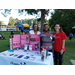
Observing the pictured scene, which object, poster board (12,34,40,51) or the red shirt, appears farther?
poster board (12,34,40,51)

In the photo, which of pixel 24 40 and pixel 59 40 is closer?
pixel 59 40

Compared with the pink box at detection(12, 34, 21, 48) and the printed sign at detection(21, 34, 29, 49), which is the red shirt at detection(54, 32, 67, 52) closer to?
the printed sign at detection(21, 34, 29, 49)

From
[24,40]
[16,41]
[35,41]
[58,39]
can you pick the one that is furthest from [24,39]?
[58,39]

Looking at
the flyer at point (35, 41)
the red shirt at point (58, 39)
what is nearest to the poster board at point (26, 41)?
the flyer at point (35, 41)

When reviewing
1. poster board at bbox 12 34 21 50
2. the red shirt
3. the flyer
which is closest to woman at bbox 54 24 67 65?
the red shirt

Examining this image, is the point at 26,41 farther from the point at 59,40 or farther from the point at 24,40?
the point at 59,40

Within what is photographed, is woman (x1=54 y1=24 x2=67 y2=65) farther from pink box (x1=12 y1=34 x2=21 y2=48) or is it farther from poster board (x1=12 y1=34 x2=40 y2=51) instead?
pink box (x1=12 y1=34 x2=21 y2=48)

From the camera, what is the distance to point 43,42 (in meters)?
2.04

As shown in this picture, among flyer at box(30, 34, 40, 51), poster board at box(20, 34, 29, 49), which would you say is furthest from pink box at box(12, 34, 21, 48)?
flyer at box(30, 34, 40, 51)
